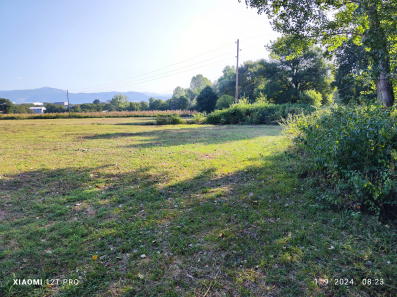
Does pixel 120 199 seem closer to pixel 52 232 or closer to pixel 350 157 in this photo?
pixel 52 232

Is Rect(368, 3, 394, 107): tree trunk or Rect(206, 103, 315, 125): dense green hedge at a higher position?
Rect(368, 3, 394, 107): tree trunk

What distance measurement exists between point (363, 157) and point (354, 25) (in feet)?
24.6

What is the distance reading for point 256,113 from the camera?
22.7m

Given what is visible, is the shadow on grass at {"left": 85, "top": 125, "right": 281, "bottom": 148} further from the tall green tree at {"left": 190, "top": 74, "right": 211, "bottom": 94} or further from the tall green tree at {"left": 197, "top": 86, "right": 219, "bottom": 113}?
the tall green tree at {"left": 190, "top": 74, "right": 211, "bottom": 94}

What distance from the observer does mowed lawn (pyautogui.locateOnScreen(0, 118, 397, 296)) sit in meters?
2.44

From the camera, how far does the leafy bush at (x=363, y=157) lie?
3295 millimetres

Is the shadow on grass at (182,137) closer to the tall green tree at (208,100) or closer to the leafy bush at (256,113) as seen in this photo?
the leafy bush at (256,113)

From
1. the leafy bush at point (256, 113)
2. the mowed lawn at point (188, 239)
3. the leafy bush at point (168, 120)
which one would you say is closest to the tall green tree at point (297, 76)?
the leafy bush at point (256, 113)

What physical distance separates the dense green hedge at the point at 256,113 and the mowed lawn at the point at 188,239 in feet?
57.3

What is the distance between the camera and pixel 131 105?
85438 millimetres

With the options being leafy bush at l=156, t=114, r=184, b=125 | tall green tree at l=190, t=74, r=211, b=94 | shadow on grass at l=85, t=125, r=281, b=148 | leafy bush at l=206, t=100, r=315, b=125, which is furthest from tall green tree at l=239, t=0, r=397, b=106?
tall green tree at l=190, t=74, r=211, b=94

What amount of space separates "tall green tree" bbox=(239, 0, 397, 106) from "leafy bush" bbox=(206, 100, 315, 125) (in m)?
12.3

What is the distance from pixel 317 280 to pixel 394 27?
6123 mm

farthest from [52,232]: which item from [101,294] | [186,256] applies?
[186,256]
